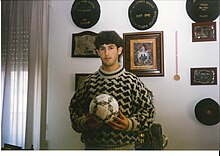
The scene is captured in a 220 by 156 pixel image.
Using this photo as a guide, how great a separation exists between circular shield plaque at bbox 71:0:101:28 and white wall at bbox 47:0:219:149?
17 millimetres

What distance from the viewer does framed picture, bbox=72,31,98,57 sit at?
1177 mm

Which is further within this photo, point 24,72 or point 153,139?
point 24,72

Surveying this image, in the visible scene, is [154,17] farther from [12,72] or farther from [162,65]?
[12,72]

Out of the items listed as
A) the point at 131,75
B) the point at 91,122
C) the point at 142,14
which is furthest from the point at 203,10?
the point at 91,122

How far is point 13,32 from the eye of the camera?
1.24 metres

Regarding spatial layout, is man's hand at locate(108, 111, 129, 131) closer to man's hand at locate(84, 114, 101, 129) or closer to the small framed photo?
man's hand at locate(84, 114, 101, 129)

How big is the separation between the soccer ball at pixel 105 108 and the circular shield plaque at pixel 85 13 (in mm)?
283

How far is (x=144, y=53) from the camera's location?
1.16m

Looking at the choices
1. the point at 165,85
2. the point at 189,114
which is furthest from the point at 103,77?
the point at 189,114

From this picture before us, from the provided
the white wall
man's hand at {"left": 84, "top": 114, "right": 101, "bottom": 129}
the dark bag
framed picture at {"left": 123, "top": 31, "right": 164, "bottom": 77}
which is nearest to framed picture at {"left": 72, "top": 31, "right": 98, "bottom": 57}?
the white wall

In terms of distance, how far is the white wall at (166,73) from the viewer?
1110 millimetres

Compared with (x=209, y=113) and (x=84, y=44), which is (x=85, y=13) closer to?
(x=84, y=44)

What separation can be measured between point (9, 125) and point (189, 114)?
0.66 metres

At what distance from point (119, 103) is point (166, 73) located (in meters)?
0.20
